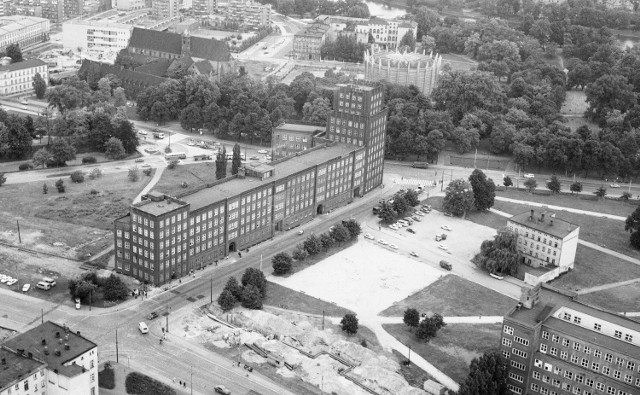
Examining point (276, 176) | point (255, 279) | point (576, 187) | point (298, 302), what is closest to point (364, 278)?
point (298, 302)

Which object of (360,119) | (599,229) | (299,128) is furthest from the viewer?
(299,128)

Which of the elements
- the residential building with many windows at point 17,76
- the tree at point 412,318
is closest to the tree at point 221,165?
the tree at point 412,318

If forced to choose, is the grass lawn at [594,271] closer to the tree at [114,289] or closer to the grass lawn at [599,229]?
the grass lawn at [599,229]

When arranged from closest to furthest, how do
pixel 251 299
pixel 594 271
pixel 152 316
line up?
pixel 152 316
pixel 251 299
pixel 594 271

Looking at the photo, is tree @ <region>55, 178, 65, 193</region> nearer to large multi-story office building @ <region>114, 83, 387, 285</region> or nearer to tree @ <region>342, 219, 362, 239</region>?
large multi-story office building @ <region>114, 83, 387, 285</region>

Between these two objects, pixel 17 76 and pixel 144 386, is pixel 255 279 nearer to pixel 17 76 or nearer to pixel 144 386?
pixel 144 386

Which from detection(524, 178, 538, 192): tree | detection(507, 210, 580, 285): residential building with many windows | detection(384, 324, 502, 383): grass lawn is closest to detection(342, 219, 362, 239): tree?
detection(507, 210, 580, 285): residential building with many windows
